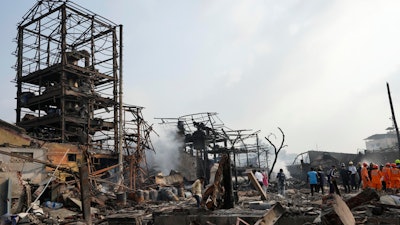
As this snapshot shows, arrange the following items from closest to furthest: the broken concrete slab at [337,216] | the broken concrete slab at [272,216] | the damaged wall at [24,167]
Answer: the broken concrete slab at [337,216] < the broken concrete slab at [272,216] < the damaged wall at [24,167]

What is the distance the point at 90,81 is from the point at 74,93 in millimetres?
2921

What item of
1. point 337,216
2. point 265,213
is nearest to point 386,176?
point 265,213

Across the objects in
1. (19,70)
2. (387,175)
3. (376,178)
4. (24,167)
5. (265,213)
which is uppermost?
(19,70)

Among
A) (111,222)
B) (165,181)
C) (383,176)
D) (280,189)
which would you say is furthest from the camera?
(165,181)

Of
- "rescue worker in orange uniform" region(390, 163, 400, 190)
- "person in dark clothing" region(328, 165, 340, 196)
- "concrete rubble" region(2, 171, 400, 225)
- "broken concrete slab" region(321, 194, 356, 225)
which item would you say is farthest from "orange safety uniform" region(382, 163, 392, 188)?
"broken concrete slab" region(321, 194, 356, 225)

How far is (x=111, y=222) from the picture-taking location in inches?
404

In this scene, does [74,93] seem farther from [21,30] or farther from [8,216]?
[8,216]

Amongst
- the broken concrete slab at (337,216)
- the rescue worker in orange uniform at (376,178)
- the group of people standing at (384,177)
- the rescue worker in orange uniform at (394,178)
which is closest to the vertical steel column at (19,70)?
the group of people standing at (384,177)

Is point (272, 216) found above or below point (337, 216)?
below

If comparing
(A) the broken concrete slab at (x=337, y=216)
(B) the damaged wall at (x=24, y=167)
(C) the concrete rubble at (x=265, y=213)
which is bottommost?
(C) the concrete rubble at (x=265, y=213)

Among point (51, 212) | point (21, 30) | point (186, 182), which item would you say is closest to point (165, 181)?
point (186, 182)

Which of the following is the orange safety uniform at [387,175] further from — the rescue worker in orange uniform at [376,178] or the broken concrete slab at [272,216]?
the broken concrete slab at [272,216]

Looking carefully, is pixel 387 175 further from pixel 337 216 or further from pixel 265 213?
pixel 337 216

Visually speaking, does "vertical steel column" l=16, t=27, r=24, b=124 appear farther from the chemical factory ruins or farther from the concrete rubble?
the concrete rubble
